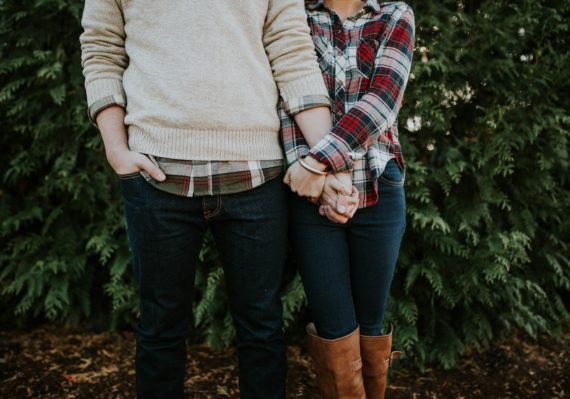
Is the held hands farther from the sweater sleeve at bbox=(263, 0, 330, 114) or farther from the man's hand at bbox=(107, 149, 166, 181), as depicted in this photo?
the man's hand at bbox=(107, 149, 166, 181)

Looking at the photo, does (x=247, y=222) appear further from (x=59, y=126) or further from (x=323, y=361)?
(x=59, y=126)

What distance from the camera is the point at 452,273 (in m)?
2.52

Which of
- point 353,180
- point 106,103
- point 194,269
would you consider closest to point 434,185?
point 353,180

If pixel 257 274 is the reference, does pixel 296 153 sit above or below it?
above

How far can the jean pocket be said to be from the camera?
5.05 ft

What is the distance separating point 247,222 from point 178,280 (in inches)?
11.2

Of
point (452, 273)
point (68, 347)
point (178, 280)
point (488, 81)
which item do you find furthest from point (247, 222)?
point (68, 347)

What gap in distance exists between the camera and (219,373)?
2590mm

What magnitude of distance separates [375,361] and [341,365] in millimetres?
183

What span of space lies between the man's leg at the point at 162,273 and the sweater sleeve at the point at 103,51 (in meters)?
0.26

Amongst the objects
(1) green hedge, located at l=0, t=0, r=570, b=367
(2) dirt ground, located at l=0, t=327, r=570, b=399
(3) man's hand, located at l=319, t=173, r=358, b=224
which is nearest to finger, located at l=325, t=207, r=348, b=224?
(3) man's hand, located at l=319, t=173, r=358, b=224

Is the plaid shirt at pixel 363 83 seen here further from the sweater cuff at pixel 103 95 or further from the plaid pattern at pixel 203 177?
the sweater cuff at pixel 103 95

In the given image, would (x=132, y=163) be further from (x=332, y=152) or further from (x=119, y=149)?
(x=332, y=152)

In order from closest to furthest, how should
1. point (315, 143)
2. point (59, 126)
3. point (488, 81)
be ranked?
1. point (315, 143)
2. point (488, 81)
3. point (59, 126)
